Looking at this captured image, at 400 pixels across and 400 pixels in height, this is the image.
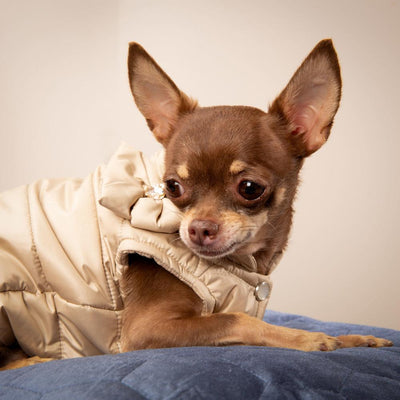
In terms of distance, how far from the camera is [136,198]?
1.63m

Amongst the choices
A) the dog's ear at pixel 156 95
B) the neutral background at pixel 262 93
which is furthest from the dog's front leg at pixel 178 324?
the neutral background at pixel 262 93

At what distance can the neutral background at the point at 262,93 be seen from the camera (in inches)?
122

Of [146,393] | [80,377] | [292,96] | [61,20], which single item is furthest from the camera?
[61,20]

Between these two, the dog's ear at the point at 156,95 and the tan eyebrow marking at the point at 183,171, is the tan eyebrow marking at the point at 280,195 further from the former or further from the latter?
the dog's ear at the point at 156,95

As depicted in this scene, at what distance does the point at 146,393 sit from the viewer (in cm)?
98

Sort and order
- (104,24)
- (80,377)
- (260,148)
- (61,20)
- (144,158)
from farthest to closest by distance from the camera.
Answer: (104,24) → (61,20) → (144,158) → (260,148) → (80,377)

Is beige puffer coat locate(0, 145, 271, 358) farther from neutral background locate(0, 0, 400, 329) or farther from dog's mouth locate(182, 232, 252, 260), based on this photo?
neutral background locate(0, 0, 400, 329)

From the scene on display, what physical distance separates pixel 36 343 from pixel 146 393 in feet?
2.90

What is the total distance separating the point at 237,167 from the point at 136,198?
0.39 meters

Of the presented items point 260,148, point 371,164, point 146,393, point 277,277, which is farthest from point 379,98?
point 146,393

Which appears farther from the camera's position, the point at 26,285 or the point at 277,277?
the point at 277,277

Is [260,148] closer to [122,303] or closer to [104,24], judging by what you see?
[122,303]

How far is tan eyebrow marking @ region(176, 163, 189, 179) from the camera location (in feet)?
5.23

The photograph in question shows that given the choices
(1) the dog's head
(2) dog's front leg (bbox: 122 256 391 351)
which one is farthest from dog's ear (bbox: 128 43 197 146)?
(2) dog's front leg (bbox: 122 256 391 351)
